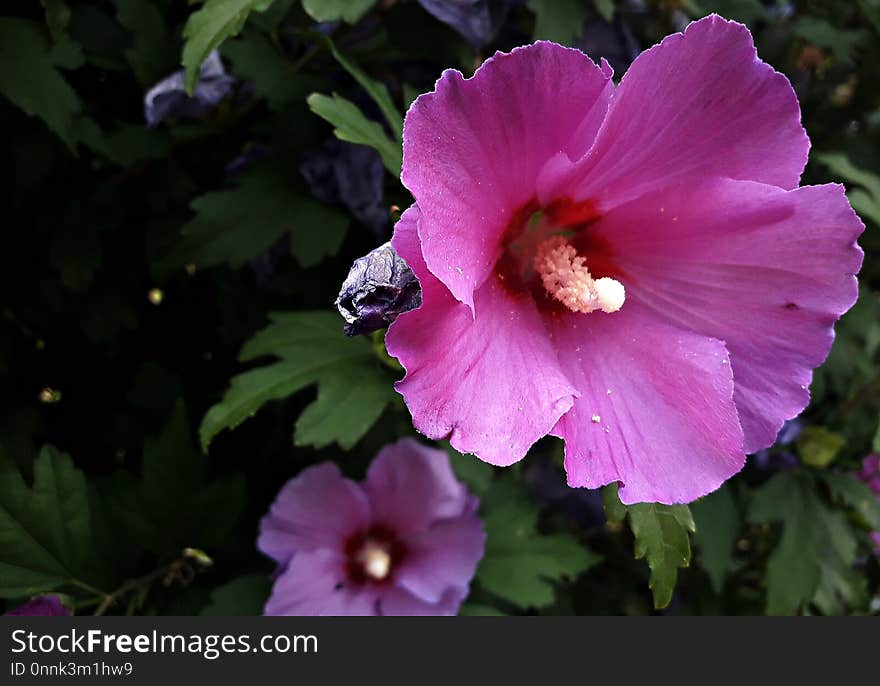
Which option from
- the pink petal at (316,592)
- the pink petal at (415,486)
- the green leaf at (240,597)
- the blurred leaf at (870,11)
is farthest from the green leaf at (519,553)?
the blurred leaf at (870,11)

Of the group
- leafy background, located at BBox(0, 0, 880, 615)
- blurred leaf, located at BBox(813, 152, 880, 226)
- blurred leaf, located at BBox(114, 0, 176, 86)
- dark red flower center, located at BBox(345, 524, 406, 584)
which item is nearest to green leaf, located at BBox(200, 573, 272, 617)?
leafy background, located at BBox(0, 0, 880, 615)

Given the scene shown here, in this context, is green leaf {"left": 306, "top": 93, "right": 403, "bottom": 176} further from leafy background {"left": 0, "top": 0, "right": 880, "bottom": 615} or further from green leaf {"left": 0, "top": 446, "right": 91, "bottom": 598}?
green leaf {"left": 0, "top": 446, "right": 91, "bottom": 598}

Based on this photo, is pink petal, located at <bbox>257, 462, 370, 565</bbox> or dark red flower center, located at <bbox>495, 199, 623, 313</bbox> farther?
pink petal, located at <bbox>257, 462, 370, 565</bbox>

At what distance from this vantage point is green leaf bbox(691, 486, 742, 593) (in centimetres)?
134

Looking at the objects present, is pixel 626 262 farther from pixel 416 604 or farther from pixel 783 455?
pixel 783 455

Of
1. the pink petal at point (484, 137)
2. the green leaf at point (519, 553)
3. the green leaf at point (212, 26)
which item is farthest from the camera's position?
the green leaf at point (519, 553)

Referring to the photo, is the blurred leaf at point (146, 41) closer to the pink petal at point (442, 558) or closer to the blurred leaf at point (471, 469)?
the blurred leaf at point (471, 469)

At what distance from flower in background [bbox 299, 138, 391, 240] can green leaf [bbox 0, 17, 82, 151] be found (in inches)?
12.7

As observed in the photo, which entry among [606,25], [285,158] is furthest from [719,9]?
[285,158]

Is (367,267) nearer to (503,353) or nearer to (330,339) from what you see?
(503,353)

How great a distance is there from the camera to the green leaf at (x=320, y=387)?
97 cm

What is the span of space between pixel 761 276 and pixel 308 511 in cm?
77

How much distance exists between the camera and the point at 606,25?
1271 millimetres

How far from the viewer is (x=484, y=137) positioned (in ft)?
2.27
